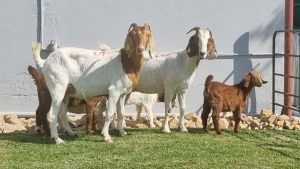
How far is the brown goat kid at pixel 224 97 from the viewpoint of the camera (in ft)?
33.4

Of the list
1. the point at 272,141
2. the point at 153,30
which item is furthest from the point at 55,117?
the point at 153,30

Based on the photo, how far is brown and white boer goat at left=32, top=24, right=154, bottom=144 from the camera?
9297 millimetres

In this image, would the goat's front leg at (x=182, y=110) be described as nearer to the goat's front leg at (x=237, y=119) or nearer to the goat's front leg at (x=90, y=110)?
the goat's front leg at (x=237, y=119)

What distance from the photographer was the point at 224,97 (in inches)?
406

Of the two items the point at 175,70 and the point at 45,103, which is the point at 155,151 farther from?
the point at 45,103

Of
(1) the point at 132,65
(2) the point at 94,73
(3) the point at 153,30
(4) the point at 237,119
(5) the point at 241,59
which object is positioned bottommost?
(4) the point at 237,119

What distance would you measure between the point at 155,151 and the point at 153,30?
4137mm

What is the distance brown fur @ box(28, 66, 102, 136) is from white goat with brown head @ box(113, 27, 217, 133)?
35.1 inches

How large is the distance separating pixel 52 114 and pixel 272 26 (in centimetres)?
536

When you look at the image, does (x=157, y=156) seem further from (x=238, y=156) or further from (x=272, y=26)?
(x=272, y=26)

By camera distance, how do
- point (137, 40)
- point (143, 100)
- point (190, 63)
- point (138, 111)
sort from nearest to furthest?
point (137, 40), point (190, 63), point (143, 100), point (138, 111)

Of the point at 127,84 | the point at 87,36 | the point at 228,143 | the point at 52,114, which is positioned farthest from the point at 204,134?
the point at 87,36

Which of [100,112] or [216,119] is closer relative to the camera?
[216,119]

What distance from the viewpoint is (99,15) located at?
40.1 ft
